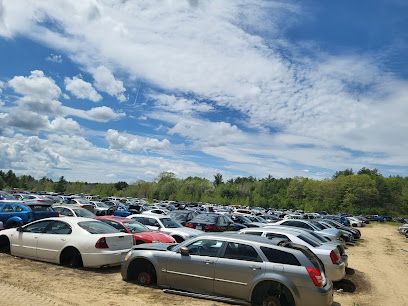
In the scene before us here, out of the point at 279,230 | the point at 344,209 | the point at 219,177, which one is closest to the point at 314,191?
the point at 344,209

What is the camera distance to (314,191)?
390 ft

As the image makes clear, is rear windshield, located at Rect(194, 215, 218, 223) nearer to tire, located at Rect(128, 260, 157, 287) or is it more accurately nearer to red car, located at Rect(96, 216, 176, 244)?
red car, located at Rect(96, 216, 176, 244)

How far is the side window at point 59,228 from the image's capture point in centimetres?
1139

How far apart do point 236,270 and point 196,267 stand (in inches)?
37.6

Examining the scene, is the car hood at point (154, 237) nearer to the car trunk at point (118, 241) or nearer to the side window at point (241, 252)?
the car trunk at point (118, 241)

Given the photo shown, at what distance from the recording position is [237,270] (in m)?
8.53

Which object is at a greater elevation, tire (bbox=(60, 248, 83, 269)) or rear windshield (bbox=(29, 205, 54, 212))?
rear windshield (bbox=(29, 205, 54, 212))

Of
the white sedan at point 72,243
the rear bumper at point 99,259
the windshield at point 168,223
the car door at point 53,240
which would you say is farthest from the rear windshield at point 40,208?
the rear bumper at point 99,259

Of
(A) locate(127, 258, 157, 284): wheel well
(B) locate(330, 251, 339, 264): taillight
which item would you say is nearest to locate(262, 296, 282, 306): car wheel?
(A) locate(127, 258, 157, 284): wheel well

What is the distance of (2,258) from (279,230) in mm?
8138

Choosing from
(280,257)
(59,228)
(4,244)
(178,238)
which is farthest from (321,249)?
(4,244)

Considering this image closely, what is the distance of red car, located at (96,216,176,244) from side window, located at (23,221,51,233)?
2.59 meters

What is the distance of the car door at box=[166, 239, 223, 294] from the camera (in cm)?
891

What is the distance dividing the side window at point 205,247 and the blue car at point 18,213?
30.9ft
